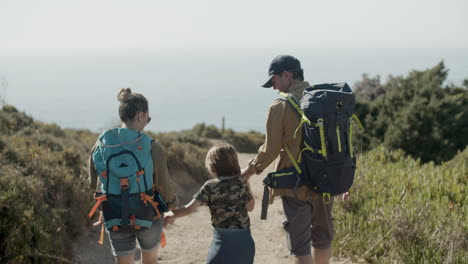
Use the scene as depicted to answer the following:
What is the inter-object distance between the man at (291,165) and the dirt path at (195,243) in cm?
217

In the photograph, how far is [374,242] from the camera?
19.2 ft

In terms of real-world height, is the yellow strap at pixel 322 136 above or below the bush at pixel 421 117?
above

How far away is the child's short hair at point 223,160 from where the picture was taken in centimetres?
368

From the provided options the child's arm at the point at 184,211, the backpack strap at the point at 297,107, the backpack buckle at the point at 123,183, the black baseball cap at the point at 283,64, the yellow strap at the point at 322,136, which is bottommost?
the child's arm at the point at 184,211

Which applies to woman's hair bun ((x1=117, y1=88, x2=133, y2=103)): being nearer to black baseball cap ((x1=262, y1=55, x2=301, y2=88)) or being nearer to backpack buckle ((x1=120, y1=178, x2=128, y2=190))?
backpack buckle ((x1=120, y1=178, x2=128, y2=190))

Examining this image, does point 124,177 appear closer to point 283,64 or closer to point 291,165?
point 291,165

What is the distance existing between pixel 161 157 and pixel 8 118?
894 cm

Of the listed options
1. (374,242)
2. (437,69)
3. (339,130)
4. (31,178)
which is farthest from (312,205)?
(437,69)

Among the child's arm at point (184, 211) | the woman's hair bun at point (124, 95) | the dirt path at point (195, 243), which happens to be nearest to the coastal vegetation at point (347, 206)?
the dirt path at point (195, 243)

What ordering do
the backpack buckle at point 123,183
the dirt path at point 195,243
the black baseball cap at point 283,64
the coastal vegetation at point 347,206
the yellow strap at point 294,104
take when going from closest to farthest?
the backpack buckle at point 123,183
the yellow strap at point 294,104
the black baseball cap at point 283,64
the coastal vegetation at point 347,206
the dirt path at point 195,243

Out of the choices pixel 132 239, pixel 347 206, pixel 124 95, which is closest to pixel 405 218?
pixel 347 206

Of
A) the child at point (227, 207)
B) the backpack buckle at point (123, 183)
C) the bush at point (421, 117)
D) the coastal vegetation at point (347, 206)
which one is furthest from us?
the bush at point (421, 117)

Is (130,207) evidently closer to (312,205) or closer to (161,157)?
(161,157)

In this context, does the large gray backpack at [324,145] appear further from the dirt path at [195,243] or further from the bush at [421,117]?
the bush at [421,117]
